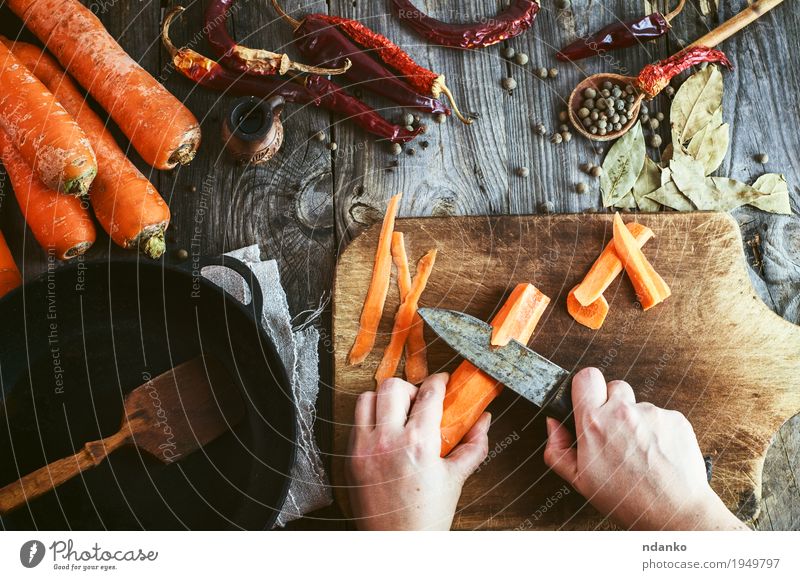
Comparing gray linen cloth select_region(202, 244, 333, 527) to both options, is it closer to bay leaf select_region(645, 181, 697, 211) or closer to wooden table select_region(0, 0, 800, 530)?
wooden table select_region(0, 0, 800, 530)

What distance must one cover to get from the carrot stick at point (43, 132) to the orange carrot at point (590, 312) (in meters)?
0.63

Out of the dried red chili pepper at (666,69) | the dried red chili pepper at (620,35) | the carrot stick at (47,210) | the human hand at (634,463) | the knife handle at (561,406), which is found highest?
the dried red chili pepper at (620,35)

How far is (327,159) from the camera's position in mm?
833

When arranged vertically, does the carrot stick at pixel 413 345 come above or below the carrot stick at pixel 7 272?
below

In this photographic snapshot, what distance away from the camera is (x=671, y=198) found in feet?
2.68

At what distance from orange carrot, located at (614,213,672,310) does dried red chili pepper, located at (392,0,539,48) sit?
33cm

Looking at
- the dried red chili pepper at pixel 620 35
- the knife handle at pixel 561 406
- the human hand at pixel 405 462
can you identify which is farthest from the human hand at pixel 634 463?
the dried red chili pepper at pixel 620 35

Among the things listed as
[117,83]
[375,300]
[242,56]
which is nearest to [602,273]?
[375,300]

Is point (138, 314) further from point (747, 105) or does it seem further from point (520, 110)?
point (747, 105)

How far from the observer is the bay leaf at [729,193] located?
82 centimetres

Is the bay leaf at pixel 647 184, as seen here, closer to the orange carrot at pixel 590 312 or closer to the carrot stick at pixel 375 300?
the orange carrot at pixel 590 312

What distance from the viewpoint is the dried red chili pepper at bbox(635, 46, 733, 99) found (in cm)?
83

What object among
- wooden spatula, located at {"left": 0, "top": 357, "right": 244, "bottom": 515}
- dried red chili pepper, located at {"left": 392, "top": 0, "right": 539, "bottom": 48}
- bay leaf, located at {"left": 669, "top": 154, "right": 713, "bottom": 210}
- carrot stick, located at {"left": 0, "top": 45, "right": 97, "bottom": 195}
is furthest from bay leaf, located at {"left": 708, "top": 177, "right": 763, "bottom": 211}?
carrot stick, located at {"left": 0, "top": 45, "right": 97, "bottom": 195}

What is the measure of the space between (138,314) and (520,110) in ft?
1.97
